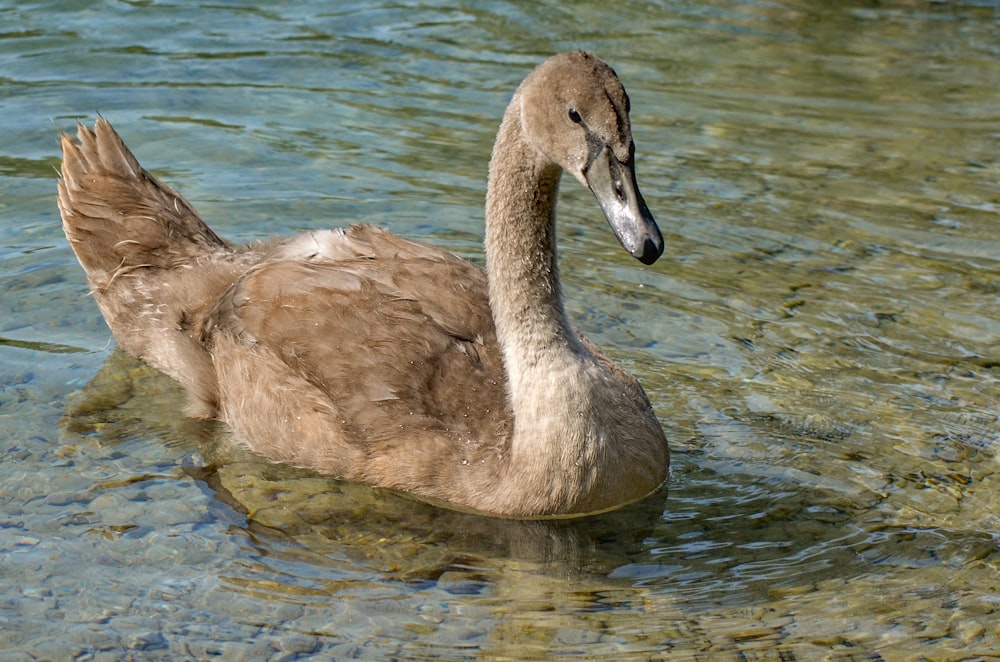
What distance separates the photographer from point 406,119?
11484 millimetres

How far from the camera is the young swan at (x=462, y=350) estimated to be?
245 inches

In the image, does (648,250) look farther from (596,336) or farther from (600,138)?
(596,336)

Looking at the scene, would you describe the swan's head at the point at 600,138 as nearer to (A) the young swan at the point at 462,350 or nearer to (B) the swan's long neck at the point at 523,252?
(A) the young swan at the point at 462,350

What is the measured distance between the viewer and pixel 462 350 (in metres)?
6.99

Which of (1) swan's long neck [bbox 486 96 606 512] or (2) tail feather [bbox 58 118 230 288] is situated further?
(2) tail feather [bbox 58 118 230 288]

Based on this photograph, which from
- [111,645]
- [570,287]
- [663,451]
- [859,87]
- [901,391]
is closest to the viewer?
[111,645]

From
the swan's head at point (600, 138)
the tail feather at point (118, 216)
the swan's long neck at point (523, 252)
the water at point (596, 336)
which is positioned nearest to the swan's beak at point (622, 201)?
the swan's head at point (600, 138)

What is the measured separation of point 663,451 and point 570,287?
2.26 m

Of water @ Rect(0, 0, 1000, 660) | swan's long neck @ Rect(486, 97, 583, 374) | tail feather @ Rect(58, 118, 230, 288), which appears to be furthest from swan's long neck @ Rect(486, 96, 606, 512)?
tail feather @ Rect(58, 118, 230, 288)

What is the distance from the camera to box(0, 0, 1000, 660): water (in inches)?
231

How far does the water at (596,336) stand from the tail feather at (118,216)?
0.55 metres

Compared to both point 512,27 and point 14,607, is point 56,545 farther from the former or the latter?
point 512,27

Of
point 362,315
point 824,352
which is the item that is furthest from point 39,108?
point 824,352

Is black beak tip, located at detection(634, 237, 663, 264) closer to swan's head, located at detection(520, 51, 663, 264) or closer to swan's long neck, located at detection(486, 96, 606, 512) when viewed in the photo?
swan's head, located at detection(520, 51, 663, 264)
